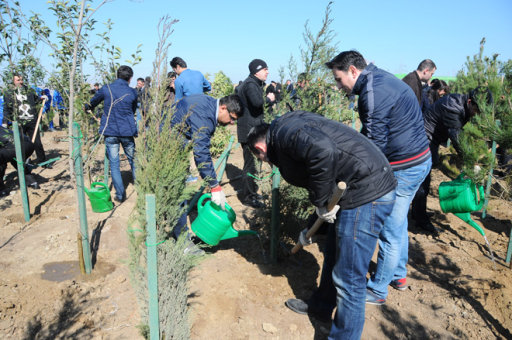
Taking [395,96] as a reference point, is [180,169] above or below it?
below

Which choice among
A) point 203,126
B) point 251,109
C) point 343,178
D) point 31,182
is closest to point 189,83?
point 251,109

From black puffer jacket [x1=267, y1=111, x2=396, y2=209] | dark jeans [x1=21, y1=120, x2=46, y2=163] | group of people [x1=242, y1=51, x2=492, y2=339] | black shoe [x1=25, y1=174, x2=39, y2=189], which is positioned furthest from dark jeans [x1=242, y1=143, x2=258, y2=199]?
dark jeans [x1=21, y1=120, x2=46, y2=163]

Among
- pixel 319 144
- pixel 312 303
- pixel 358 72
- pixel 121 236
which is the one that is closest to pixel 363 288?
pixel 312 303

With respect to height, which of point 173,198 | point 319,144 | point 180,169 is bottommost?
point 173,198

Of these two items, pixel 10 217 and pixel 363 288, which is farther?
pixel 10 217

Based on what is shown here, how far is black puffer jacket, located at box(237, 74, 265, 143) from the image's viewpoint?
15.6 ft

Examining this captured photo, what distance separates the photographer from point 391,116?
2553 millimetres

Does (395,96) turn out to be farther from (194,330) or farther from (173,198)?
(194,330)

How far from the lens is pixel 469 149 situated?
334 cm

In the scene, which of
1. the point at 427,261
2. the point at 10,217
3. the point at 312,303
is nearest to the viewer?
the point at 312,303

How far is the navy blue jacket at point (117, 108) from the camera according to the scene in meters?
4.79

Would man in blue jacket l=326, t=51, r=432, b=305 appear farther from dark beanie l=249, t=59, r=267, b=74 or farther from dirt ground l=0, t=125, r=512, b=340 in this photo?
dark beanie l=249, t=59, r=267, b=74

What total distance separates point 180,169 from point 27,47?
117 inches

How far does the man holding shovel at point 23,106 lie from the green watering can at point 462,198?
213 inches
